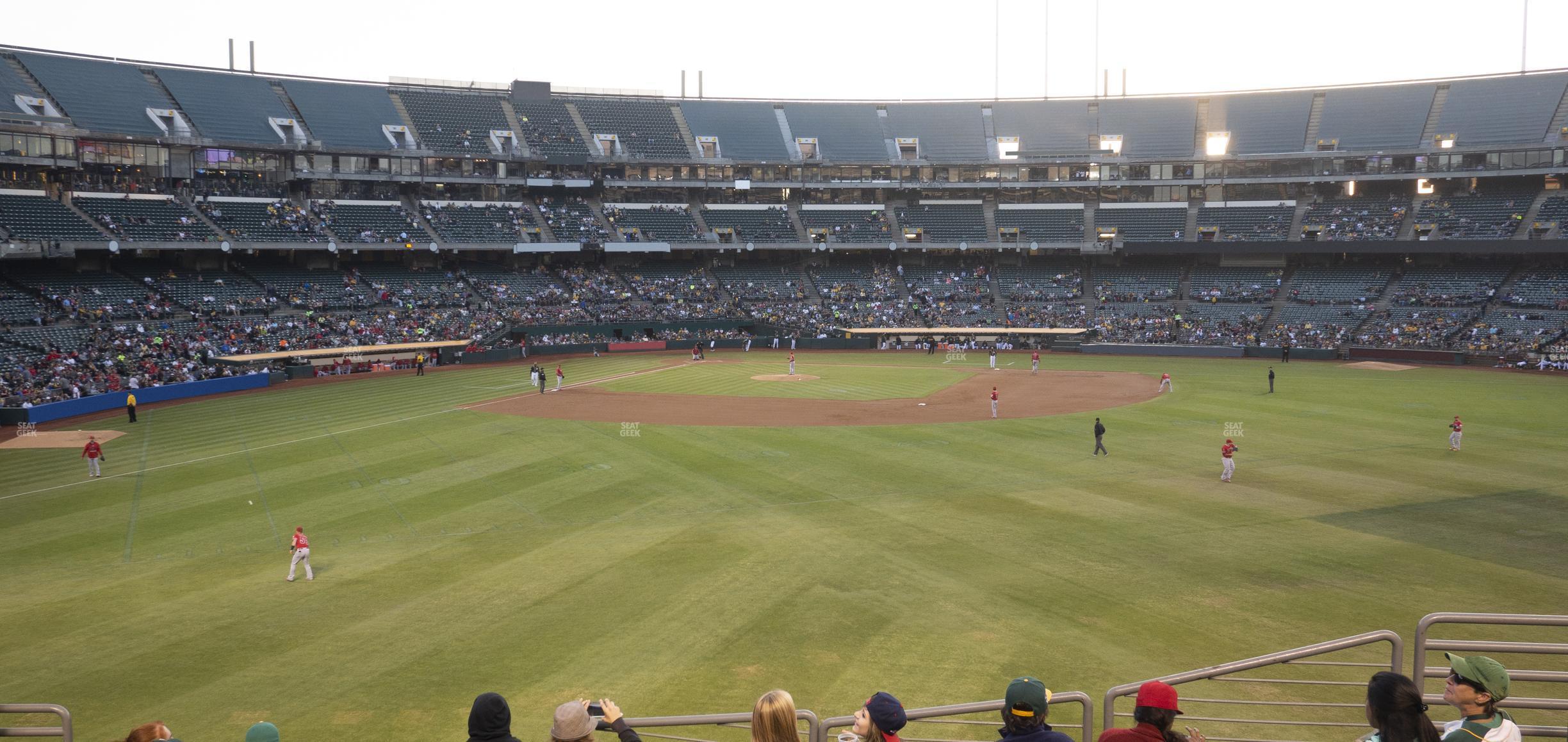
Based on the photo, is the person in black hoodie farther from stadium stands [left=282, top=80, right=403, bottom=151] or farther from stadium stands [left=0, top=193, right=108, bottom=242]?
stadium stands [left=282, top=80, right=403, bottom=151]

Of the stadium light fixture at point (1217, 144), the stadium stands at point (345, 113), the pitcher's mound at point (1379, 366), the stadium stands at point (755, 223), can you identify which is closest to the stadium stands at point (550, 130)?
the stadium stands at point (345, 113)

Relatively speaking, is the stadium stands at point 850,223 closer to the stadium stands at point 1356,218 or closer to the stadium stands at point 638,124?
the stadium stands at point 638,124

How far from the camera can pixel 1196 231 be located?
8388 cm

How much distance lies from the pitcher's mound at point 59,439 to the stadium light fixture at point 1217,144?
8659 centimetres

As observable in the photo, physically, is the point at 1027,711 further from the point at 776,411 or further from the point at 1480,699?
the point at 776,411

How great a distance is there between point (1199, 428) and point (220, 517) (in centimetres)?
3490

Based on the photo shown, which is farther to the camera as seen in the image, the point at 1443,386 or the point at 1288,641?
the point at 1443,386

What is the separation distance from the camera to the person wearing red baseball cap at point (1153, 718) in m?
5.82

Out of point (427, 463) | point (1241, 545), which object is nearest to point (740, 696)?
point (1241, 545)

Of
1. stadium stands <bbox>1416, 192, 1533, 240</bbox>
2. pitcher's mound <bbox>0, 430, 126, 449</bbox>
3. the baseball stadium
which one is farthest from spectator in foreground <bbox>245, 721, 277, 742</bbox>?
stadium stands <bbox>1416, 192, 1533, 240</bbox>

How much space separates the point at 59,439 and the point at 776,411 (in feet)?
99.4

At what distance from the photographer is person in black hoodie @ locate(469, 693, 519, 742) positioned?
597cm

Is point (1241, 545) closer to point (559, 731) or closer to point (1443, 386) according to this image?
point (559, 731)

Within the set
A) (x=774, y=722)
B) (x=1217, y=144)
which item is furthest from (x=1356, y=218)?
(x=774, y=722)
